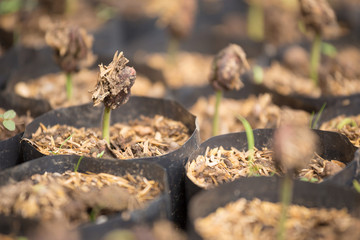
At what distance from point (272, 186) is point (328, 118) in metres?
0.78

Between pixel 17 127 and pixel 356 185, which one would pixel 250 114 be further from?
Result: pixel 17 127

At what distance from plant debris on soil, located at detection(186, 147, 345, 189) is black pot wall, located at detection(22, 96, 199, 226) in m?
0.05

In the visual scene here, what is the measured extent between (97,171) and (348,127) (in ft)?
3.46

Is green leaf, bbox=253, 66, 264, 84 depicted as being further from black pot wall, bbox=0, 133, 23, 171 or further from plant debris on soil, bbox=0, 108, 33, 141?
black pot wall, bbox=0, 133, 23, 171

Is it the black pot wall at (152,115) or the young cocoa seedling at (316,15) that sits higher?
the young cocoa seedling at (316,15)

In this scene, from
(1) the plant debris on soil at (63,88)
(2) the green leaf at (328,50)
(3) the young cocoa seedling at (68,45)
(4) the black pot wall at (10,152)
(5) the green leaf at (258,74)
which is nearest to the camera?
(4) the black pot wall at (10,152)

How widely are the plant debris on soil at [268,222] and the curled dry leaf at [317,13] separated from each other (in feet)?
4.51

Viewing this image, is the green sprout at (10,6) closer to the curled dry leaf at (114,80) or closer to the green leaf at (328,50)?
the curled dry leaf at (114,80)

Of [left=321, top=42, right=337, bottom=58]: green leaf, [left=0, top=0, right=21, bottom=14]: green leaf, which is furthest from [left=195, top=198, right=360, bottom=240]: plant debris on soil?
[left=0, top=0, right=21, bottom=14]: green leaf

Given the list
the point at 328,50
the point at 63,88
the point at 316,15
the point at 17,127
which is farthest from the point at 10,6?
the point at 328,50

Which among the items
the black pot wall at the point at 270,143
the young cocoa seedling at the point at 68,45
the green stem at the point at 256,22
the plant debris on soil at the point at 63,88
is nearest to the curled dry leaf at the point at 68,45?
the young cocoa seedling at the point at 68,45

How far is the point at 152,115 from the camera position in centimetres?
201

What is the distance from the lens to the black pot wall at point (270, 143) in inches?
62.7

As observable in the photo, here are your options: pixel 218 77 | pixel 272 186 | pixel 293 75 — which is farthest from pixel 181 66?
pixel 272 186
